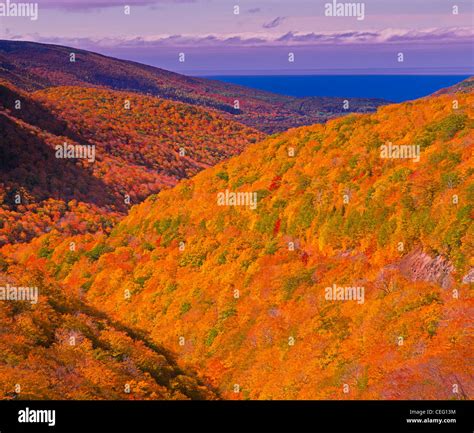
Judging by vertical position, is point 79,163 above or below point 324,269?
above

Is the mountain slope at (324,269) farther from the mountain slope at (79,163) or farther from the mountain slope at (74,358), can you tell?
the mountain slope at (79,163)

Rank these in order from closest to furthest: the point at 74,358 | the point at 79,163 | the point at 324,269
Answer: the point at 74,358, the point at 324,269, the point at 79,163

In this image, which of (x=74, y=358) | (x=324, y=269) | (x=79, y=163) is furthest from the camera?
(x=79, y=163)

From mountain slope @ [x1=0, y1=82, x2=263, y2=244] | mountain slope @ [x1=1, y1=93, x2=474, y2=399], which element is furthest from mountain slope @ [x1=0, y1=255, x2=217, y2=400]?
mountain slope @ [x1=0, y1=82, x2=263, y2=244]

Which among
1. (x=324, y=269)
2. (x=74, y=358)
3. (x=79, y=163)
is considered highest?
(x=79, y=163)

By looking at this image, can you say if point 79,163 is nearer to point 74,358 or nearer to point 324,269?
point 324,269

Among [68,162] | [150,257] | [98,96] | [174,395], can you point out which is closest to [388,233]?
[174,395]

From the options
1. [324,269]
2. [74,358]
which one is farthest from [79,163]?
[74,358]
